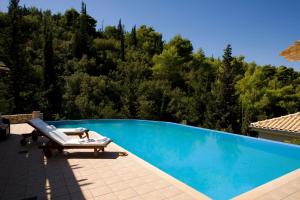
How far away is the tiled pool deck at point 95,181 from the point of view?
4.36 m

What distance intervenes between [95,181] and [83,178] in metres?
0.37

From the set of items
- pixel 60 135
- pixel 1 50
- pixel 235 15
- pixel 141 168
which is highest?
pixel 235 15

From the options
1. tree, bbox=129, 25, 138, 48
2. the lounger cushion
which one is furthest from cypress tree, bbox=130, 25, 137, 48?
the lounger cushion

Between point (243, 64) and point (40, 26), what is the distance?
3026 cm

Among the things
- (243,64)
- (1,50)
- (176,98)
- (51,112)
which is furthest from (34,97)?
(243,64)

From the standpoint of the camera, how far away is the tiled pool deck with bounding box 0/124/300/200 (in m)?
4.36

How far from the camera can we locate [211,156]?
9.73m

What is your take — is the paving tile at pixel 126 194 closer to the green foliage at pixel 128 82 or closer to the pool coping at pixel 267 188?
the pool coping at pixel 267 188

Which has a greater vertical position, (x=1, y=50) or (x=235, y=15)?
(x=235, y=15)

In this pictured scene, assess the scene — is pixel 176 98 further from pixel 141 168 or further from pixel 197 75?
pixel 141 168

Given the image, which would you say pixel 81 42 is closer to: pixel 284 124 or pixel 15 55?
pixel 15 55

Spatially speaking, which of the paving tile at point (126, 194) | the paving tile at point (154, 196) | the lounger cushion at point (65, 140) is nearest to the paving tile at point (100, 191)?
→ the paving tile at point (126, 194)

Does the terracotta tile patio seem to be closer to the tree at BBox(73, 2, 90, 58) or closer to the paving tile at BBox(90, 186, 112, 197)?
the paving tile at BBox(90, 186, 112, 197)

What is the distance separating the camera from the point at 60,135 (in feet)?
25.3
